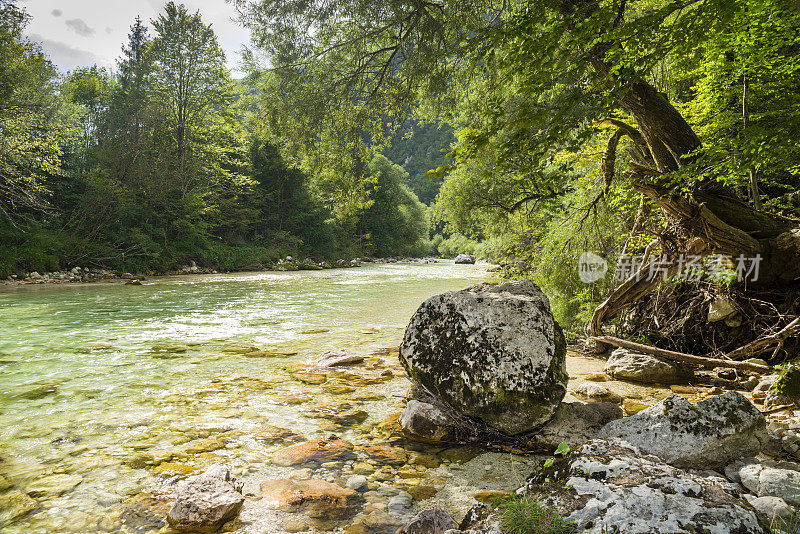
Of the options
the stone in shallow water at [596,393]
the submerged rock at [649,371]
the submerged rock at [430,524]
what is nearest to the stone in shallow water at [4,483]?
the submerged rock at [430,524]

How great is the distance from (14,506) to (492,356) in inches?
146

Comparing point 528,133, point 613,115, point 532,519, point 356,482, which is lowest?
point 356,482

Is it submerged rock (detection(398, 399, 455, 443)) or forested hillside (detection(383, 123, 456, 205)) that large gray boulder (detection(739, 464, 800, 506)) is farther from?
forested hillside (detection(383, 123, 456, 205))

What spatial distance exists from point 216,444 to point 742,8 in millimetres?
5860

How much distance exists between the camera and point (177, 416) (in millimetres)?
4188

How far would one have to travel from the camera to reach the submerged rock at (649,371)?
543cm

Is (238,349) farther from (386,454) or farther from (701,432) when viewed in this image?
(701,432)

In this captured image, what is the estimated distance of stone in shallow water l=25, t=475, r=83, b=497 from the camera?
2799 mm

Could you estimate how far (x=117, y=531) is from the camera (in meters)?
2.41

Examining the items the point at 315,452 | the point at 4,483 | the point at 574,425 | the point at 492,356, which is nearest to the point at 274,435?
the point at 315,452

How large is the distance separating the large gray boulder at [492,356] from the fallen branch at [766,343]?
3.46m

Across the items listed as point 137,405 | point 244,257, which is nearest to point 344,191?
point 137,405

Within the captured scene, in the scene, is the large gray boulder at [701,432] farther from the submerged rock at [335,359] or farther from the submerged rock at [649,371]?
the submerged rock at [335,359]

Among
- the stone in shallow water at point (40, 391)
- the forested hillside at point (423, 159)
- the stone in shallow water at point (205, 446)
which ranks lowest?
the stone in shallow water at point (205, 446)
